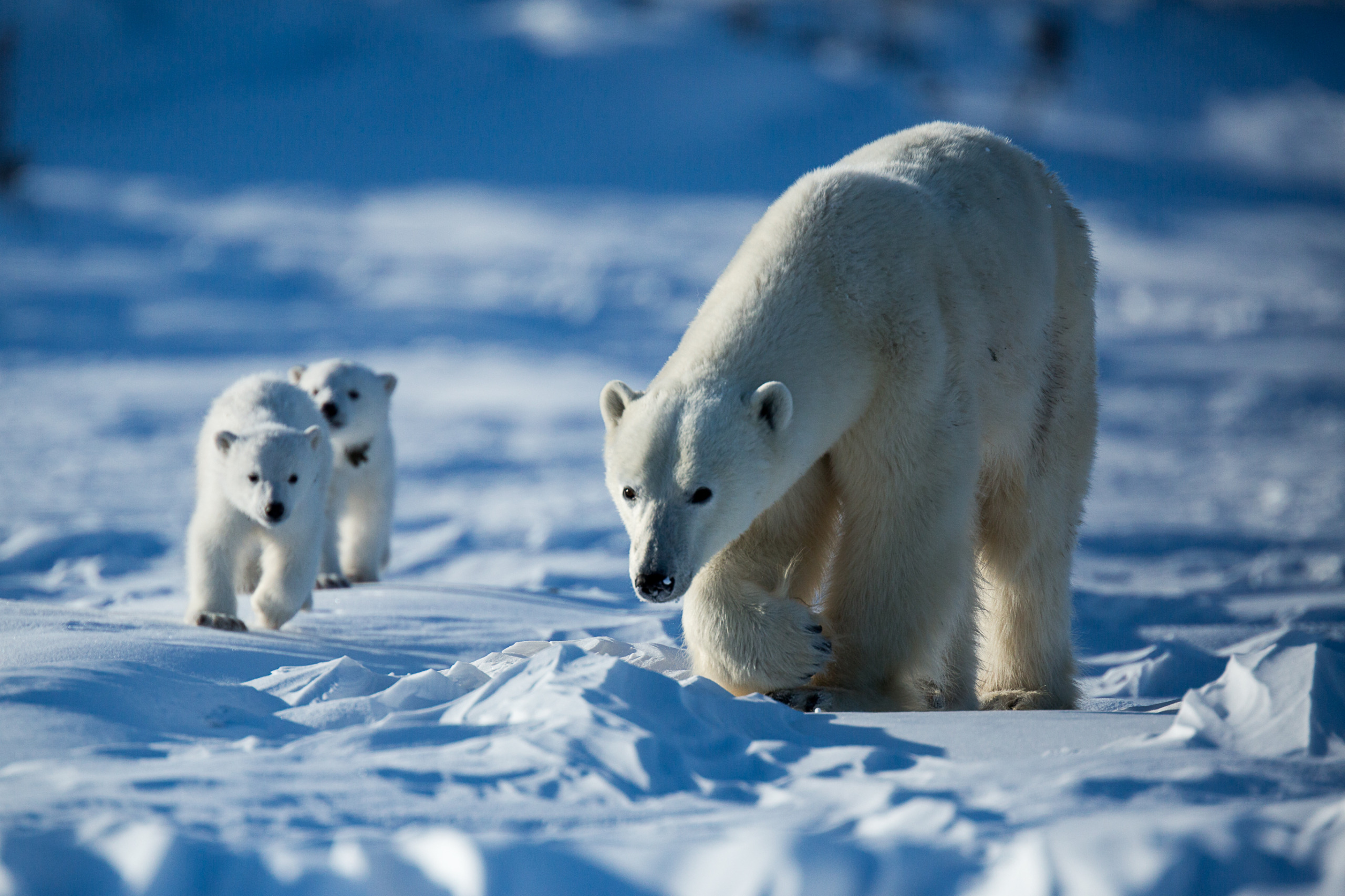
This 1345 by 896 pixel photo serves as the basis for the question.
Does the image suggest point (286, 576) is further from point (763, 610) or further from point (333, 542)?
point (763, 610)

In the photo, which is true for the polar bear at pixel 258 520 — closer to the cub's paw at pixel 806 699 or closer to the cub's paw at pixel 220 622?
the cub's paw at pixel 220 622

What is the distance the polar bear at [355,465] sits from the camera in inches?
234

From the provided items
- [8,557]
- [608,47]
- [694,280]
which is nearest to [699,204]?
[694,280]

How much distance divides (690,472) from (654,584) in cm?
27

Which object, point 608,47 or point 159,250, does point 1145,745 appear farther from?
point 608,47

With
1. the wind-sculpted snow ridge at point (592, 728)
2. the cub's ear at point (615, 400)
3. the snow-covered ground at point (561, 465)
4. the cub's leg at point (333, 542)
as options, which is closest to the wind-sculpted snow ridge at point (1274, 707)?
the snow-covered ground at point (561, 465)

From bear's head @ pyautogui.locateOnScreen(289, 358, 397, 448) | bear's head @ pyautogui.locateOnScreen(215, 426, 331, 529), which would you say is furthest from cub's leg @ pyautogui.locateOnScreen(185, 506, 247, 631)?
bear's head @ pyautogui.locateOnScreen(289, 358, 397, 448)

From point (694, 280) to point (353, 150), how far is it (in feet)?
41.8

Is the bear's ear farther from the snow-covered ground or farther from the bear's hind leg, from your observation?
the bear's hind leg

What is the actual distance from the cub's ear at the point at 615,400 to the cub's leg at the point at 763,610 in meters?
0.44

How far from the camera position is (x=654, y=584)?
2.62 m

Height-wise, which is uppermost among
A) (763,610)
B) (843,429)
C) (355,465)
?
(843,429)

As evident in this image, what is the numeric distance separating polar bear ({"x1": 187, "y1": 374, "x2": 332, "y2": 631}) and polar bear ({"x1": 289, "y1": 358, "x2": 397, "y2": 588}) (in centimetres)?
112

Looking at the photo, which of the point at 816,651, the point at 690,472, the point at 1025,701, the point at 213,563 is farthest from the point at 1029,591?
the point at 213,563
